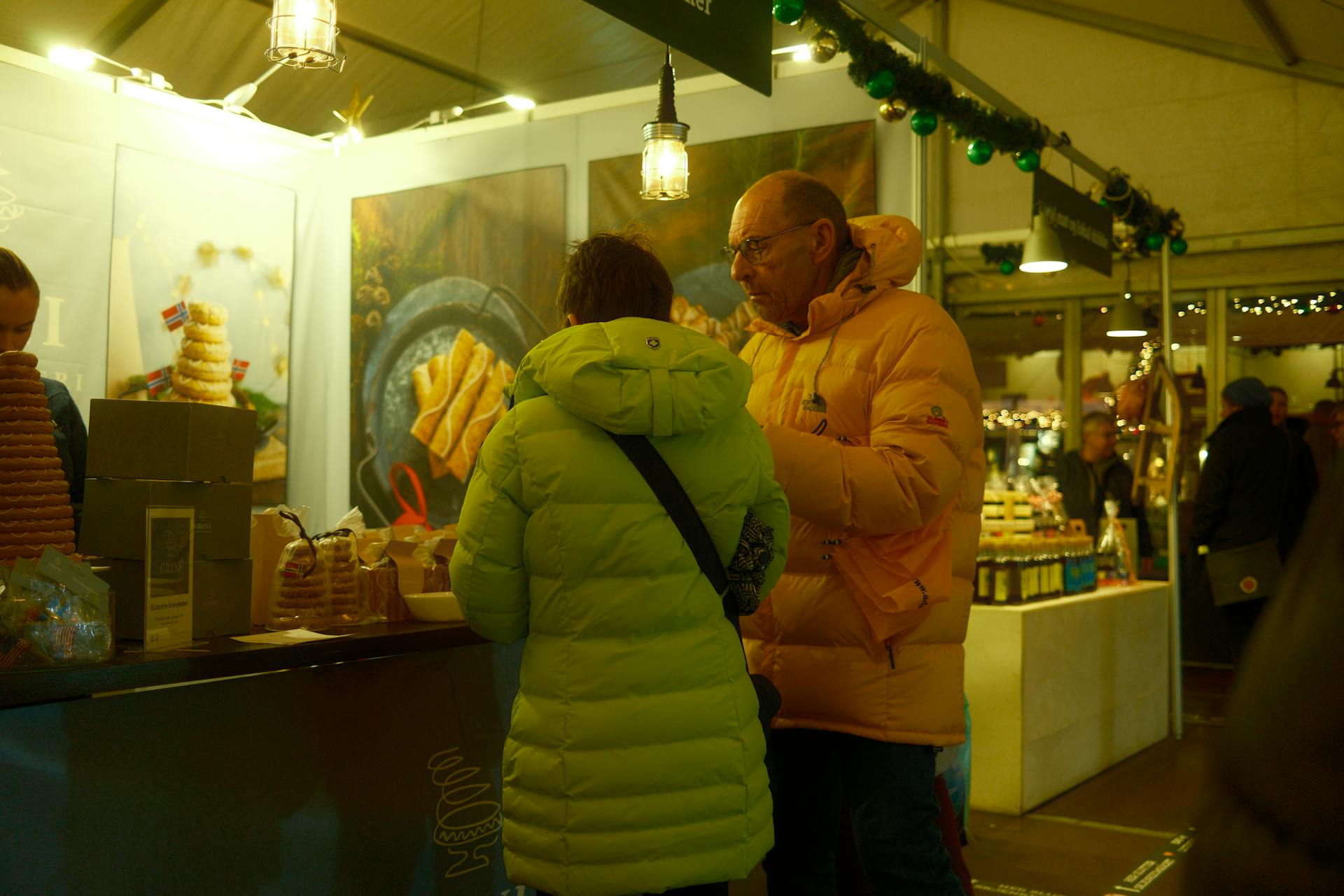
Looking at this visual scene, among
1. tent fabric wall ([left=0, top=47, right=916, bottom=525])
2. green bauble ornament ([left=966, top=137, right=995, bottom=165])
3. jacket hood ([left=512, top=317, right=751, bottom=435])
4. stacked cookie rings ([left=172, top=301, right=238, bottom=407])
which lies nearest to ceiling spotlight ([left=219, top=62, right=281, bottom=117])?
tent fabric wall ([left=0, top=47, right=916, bottom=525])

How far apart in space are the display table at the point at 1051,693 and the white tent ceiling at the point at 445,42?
4164mm

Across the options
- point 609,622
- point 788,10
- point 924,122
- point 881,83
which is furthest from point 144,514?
point 924,122

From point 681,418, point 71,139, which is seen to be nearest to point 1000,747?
point 681,418

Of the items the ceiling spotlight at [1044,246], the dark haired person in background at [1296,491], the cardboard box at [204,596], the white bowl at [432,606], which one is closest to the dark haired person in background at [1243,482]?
the dark haired person in background at [1296,491]

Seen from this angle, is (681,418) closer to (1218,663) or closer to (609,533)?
(609,533)

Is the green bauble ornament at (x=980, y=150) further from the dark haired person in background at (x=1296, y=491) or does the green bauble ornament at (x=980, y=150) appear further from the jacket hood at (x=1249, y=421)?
the dark haired person in background at (x=1296, y=491)

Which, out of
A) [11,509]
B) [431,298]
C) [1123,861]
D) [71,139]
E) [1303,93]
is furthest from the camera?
[1303,93]

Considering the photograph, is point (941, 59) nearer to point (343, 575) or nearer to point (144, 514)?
point (343, 575)

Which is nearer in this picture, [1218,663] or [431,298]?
[431,298]

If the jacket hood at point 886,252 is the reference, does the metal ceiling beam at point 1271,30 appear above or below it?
above

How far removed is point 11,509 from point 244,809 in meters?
0.67

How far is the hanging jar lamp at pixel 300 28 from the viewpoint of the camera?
3.34 meters

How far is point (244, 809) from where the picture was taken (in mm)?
2154

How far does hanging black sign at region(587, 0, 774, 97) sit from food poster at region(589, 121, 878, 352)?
71.7 inches
